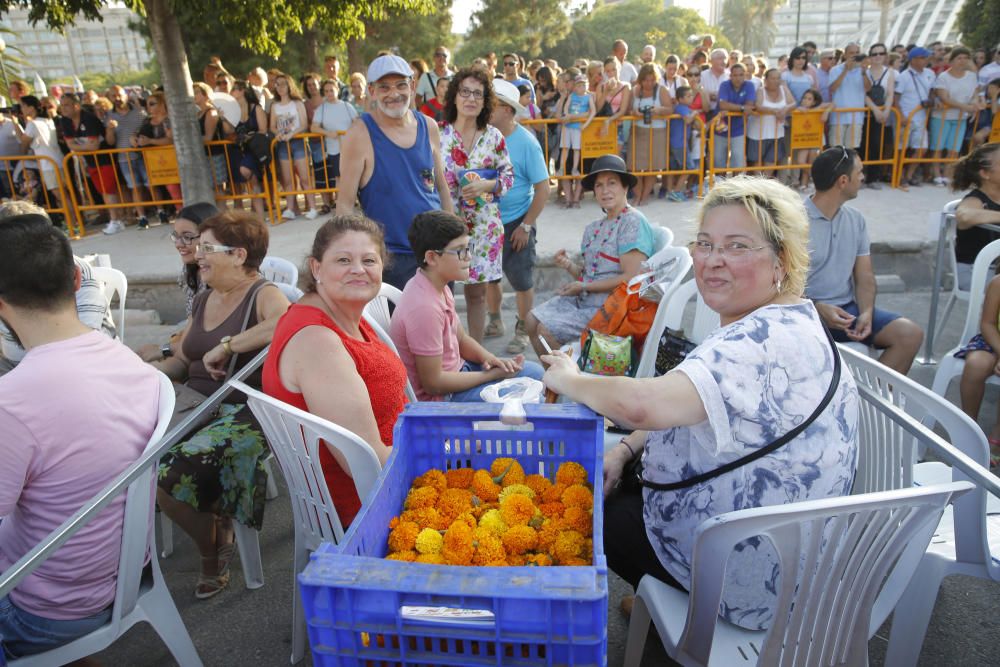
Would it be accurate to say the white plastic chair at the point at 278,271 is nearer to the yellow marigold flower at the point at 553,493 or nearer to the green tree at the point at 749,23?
the yellow marigold flower at the point at 553,493

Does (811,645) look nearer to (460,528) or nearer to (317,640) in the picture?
(460,528)

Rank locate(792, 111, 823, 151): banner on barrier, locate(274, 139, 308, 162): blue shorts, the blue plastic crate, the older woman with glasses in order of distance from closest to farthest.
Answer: the blue plastic crate
the older woman with glasses
locate(274, 139, 308, 162): blue shorts
locate(792, 111, 823, 151): banner on barrier

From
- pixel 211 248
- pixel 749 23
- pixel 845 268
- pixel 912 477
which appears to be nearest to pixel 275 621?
pixel 211 248

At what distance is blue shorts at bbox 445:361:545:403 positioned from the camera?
9.95 feet

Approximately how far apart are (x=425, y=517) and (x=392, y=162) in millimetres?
2626

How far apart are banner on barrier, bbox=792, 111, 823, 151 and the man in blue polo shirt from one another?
5.72 metres

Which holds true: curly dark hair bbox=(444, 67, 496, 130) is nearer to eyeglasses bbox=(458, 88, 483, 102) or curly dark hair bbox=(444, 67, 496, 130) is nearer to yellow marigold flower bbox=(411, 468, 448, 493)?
eyeglasses bbox=(458, 88, 483, 102)

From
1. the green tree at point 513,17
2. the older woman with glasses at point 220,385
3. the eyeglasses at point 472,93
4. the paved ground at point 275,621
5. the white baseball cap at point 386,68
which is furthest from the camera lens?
the green tree at point 513,17

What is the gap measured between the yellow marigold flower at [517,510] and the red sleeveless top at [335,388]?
722 mm

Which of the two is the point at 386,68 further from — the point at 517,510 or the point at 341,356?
the point at 517,510

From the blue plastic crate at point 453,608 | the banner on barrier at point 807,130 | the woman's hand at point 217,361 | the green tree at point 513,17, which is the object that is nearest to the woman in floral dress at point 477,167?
the woman's hand at point 217,361

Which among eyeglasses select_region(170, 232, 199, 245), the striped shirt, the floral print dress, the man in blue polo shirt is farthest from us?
the man in blue polo shirt

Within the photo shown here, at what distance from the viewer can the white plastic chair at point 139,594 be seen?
6.13 ft

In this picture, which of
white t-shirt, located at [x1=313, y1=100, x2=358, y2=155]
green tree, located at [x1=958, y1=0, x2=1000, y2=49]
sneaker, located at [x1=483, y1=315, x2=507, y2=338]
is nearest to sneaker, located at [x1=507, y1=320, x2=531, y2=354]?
sneaker, located at [x1=483, y1=315, x2=507, y2=338]
